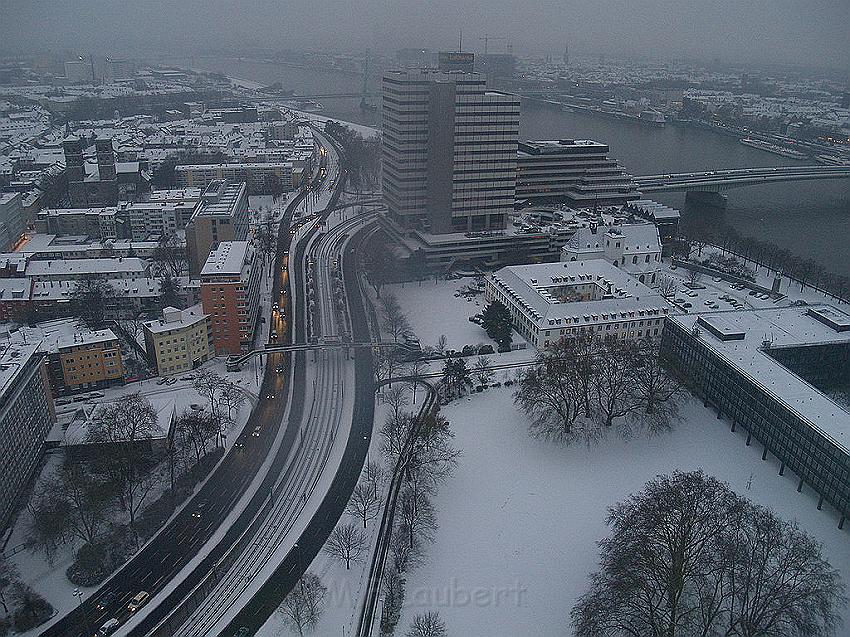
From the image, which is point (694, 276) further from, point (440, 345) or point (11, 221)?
point (11, 221)

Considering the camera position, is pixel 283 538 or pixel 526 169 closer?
pixel 283 538

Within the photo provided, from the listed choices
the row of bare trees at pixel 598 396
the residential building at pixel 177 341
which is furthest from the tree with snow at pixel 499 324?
the residential building at pixel 177 341

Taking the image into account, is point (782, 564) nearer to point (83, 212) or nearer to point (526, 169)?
point (526, 169)

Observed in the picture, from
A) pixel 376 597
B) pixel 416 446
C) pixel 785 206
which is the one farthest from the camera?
pixel 785 206

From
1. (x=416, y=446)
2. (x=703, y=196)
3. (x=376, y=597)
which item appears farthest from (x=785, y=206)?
(x=376, y=597)

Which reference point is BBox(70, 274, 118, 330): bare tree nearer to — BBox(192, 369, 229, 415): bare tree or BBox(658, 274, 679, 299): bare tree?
BBox(192, 369, 229, 415): bare tree

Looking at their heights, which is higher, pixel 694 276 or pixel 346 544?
pixel 694 276

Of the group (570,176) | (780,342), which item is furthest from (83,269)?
(570,176)
